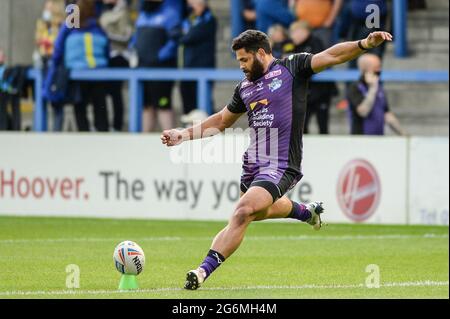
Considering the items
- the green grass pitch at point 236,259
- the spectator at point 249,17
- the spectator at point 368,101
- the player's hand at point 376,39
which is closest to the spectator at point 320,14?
the spectator at point 249,17

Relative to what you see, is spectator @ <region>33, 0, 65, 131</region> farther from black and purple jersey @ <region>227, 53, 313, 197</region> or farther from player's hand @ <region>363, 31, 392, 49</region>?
player's hand @ <region>363, 31, 392, 49</region>

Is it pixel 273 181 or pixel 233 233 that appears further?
pixel 273 181

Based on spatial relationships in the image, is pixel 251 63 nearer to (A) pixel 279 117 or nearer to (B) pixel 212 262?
(A) pixel 279 117

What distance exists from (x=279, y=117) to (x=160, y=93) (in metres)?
9.95

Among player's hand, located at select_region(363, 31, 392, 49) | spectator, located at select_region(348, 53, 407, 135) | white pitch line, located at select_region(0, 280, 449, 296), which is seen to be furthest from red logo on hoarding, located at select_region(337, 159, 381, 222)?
player's hand, located at select_region(363, 31, 392, 49)

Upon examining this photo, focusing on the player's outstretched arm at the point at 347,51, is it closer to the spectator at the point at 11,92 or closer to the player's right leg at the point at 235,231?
the player's right leg at the point at 235,231

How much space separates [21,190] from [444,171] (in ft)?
20.8

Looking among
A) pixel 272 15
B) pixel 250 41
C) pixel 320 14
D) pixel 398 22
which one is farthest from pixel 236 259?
pixel 398 22

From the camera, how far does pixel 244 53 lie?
10797mm

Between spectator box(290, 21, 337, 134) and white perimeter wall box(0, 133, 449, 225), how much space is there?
1394 millimetres

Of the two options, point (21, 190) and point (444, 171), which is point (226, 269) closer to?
point (444, 171)

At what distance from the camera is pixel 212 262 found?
10320 millimetres

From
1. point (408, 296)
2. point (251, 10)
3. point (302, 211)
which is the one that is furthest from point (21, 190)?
point (408, 296)
